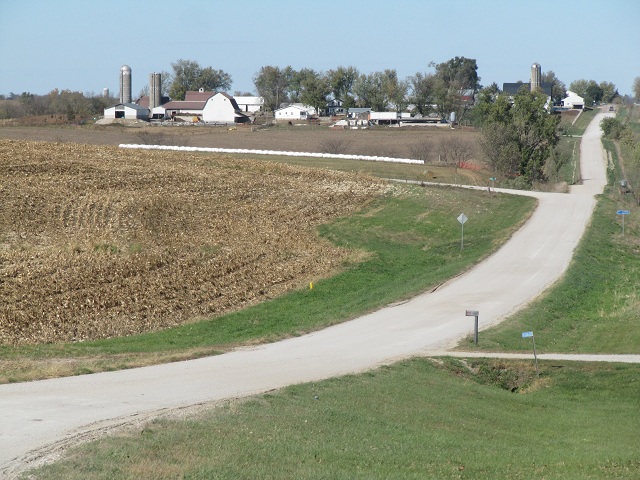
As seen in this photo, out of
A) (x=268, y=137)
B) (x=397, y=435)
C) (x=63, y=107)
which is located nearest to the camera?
(x=397, y=435)

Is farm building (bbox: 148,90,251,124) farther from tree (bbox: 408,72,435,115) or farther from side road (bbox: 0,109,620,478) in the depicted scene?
side road (bbox: 0,109,620,478)

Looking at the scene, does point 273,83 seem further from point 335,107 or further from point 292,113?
point 292,113

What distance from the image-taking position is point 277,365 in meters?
19.5

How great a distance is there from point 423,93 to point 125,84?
193 feet

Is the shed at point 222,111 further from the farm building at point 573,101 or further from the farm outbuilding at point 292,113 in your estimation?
the farm building at point 573,101

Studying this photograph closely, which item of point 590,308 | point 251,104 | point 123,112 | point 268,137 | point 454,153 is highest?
point 251,104

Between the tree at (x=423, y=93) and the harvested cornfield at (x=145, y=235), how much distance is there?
93.5m

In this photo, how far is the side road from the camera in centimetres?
1296

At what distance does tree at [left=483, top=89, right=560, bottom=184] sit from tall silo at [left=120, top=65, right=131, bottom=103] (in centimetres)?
11424

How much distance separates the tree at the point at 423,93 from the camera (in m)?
151

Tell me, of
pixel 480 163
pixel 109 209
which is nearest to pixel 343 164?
pixel 480 163

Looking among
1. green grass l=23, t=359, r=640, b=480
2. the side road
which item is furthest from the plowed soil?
green grass l=23, t=359, r=640, b=480

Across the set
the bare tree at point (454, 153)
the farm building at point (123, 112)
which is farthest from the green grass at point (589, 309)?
the farm building at point (123, 112)

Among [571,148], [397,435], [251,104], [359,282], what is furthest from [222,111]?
[397,435]
